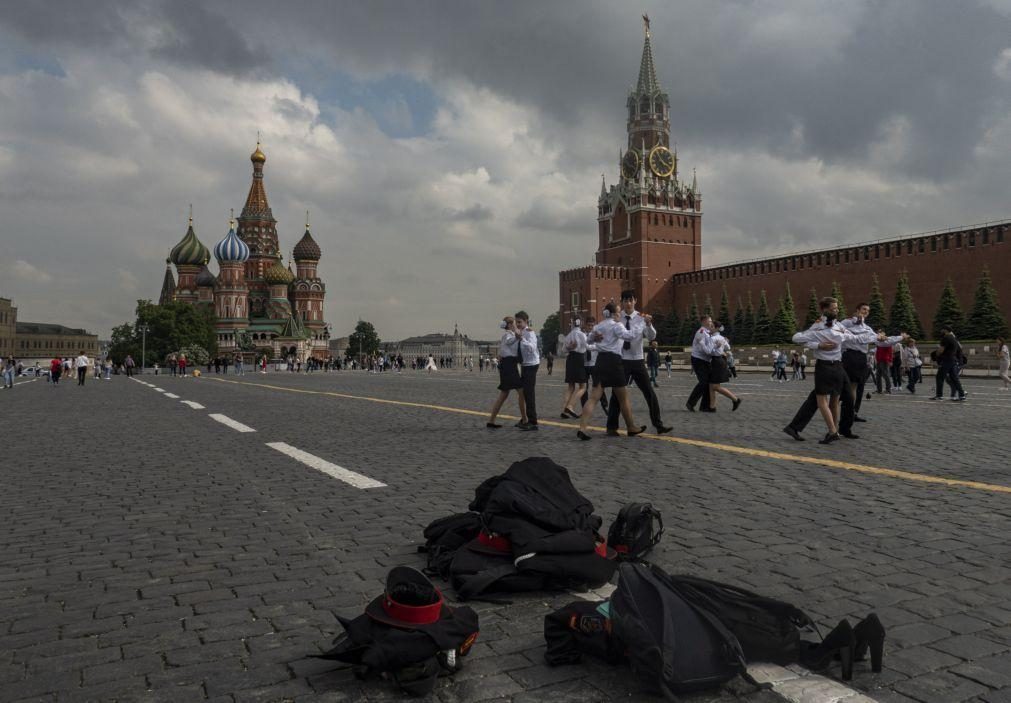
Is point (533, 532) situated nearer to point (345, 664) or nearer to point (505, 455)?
point (345, 664)

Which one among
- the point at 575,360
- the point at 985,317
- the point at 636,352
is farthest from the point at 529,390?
the point at 985,317

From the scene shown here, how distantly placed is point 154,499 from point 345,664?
12.3ft

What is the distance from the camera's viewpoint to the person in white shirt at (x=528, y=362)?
35.7 ft

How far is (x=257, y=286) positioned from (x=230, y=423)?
10610cm

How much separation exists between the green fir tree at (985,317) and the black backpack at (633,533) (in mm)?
57010

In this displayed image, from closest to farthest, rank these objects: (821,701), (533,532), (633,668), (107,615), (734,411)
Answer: (821,701)
(633,668)
(107,615)
(533,532)
(734,411)

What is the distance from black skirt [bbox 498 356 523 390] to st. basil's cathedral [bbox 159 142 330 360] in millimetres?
98754

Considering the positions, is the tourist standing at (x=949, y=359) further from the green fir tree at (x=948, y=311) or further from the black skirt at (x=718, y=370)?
the green fir tree at (x=948, y=311)

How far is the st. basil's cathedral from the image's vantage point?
10625 centimetres

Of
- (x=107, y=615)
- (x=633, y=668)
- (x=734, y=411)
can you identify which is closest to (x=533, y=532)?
(x=633, y=668)

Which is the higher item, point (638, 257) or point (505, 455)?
point (638, 257)

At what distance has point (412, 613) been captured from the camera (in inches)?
105

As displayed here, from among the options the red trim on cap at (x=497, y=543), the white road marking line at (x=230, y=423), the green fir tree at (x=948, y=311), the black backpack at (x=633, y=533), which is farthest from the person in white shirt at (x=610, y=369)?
the green fir tree at (x=948, y=311)

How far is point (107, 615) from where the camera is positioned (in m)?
3.24
